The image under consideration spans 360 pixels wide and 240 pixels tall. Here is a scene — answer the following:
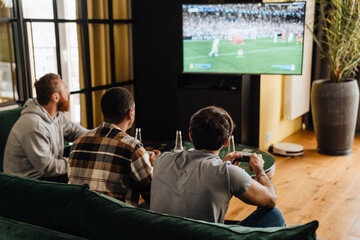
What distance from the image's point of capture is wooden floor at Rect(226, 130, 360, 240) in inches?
119

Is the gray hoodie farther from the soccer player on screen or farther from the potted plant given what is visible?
the potted plant

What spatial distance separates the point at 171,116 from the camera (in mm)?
5141

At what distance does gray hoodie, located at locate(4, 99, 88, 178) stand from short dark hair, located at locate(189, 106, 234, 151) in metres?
1.15

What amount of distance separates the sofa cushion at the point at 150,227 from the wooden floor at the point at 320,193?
1.90 meters

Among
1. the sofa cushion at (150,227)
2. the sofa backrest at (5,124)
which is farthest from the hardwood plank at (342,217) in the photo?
the sofa backrest at (5,124)

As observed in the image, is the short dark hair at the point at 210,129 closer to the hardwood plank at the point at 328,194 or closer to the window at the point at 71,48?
the hardwood plank at the point at 328,194

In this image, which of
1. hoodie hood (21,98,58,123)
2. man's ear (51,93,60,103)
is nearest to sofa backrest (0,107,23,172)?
hoodie hood (21,98,58,123)

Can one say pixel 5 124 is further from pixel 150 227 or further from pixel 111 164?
pixel 150 227

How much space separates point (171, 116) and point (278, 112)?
4.25 ft

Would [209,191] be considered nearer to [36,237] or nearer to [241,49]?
[36,237]

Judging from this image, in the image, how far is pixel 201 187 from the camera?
1.55 meters

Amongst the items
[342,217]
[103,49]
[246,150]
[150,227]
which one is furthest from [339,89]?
[150,227]

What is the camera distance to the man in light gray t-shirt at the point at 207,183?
155 centimetres

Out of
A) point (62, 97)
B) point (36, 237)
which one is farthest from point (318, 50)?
point (36, 237)
